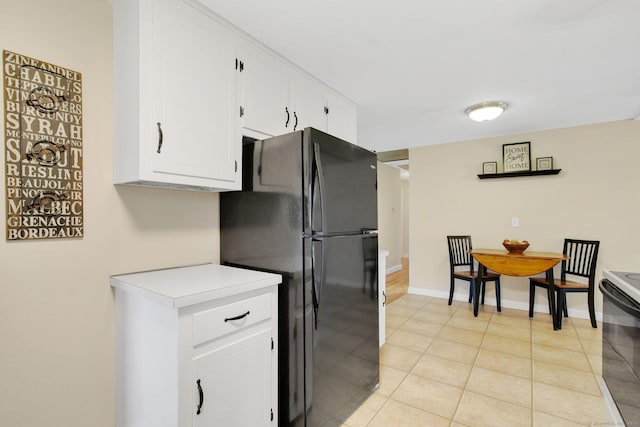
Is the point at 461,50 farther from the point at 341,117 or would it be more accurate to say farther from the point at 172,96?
the point at 172,96

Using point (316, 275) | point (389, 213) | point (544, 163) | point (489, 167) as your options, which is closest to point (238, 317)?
point (316, 275)

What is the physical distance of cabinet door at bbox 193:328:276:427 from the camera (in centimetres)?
122

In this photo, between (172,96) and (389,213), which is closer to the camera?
(172,96)

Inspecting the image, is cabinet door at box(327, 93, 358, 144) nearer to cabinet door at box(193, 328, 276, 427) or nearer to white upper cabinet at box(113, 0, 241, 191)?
white upper cabinet at box(113, 0, 241, 191)

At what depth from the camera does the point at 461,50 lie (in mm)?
2037

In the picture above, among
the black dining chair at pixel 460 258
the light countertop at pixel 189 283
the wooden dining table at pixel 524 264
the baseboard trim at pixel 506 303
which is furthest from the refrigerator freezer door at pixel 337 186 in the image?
the baseboard trim at pixel 506 303

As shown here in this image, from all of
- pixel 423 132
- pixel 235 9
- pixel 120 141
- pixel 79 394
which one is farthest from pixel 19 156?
pixel 423 132

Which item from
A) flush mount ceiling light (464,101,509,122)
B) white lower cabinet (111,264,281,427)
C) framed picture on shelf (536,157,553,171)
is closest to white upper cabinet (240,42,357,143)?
white lower cabinet (111,264,281,427)

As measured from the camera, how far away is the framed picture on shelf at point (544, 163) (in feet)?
12.4

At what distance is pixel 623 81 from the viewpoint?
8.09 feet

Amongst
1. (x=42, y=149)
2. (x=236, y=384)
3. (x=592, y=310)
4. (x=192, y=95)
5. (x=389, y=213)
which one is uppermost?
(x=192, y=95)

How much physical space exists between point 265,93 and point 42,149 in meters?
1.19

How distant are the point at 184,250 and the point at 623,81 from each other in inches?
141

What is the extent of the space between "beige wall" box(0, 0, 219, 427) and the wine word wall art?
38 millimetres
